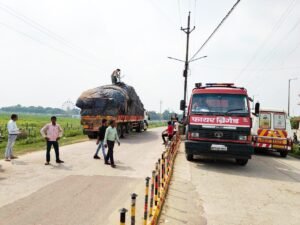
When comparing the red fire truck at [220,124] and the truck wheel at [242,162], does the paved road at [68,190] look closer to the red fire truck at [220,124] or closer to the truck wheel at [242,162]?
the red fire truck at [220,124]

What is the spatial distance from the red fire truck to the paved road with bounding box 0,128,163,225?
211cm

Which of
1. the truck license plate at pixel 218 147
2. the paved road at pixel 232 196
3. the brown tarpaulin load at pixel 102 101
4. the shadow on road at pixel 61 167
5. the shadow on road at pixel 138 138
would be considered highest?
the brown tarpaulin load at pixel 102 101

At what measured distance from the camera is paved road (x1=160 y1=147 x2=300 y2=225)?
5980mm

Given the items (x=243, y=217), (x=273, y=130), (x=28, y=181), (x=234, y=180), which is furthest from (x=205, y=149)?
(x=273, y=130)

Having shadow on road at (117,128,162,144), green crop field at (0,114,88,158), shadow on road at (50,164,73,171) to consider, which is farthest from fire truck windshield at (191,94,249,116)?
shadow on road at (117,128,162,144)

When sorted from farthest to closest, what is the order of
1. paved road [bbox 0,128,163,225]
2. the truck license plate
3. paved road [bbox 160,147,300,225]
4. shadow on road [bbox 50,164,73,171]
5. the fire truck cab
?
the fire truck cab, the truck license plate, shadow on road [bbox 50,164,73,171], paved road [bbox 160,147,300,225], paved road [bbox 0,128,163,225]

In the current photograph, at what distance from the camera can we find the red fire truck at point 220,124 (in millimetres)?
11133

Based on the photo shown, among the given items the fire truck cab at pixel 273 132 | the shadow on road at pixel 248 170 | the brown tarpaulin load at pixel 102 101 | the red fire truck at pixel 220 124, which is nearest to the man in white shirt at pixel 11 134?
the red fire truck at pixel 220 124

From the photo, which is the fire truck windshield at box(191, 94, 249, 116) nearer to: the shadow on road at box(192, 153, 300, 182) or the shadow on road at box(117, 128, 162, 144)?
the shadow on road at box(192, 153, 300, 182)

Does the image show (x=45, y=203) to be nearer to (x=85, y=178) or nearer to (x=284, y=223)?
(x=85, y=178)

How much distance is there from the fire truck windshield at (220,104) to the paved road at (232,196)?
213cm

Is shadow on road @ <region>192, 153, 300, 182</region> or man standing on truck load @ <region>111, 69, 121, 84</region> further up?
man standing on truck load @ <region>111, 69, 121, 84</region>

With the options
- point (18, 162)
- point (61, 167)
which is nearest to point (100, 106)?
point (18, 162)

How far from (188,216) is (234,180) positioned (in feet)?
13.4
